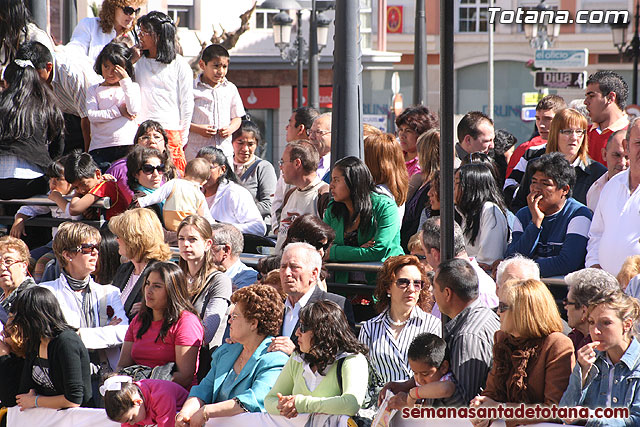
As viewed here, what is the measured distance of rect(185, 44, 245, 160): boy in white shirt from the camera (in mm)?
10164

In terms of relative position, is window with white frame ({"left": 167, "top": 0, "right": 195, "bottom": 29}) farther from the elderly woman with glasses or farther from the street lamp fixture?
the elderly woman with glasses

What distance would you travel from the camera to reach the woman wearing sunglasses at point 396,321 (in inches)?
239

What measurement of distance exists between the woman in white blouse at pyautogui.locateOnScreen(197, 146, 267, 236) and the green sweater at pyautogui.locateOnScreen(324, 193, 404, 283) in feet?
4.73

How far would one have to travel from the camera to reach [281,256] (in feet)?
22.8

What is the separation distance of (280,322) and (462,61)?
37.6m

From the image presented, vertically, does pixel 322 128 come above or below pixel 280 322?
above

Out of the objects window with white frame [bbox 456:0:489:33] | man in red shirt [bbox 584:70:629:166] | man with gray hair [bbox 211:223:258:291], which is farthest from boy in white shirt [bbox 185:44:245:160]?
window with white frame [bbox 456:0:489:33]

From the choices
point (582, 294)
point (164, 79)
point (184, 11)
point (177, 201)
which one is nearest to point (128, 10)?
point (164, 79)

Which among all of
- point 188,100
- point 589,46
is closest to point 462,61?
Result: point 589,46

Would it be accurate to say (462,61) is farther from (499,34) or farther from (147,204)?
(147,204)

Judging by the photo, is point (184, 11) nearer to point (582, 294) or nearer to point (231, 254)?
point (231, 254)

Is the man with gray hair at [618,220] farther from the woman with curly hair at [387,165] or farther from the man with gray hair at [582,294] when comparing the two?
the woman with curly hair at [387,165]

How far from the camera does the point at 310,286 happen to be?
6.46 meters

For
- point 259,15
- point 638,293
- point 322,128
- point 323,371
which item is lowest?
point 323,371
